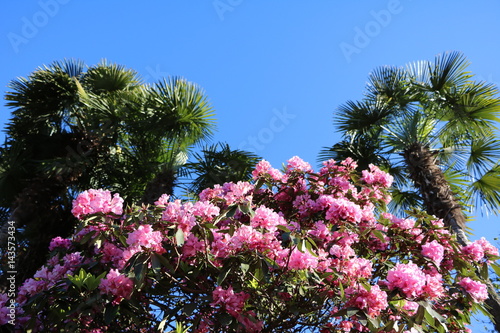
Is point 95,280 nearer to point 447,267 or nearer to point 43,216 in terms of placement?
point 447,267

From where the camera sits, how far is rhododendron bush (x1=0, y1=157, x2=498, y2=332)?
3.22m

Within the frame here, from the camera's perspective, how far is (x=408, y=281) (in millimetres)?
3113

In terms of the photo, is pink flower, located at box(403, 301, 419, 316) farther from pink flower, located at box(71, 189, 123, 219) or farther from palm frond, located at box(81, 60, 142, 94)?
palm frond, located at box(81, 60, 142, 94)

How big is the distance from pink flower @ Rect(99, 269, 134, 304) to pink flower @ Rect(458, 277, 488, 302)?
2.79m

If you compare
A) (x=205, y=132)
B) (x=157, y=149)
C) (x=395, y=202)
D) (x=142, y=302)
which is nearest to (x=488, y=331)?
(x=395, y=202)

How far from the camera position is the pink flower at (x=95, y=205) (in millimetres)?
3669

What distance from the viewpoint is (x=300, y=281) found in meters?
3.61

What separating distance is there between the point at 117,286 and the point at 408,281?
2029mm

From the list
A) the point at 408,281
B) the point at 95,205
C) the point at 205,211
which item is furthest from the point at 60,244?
the point at 408,281

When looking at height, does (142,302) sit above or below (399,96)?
below

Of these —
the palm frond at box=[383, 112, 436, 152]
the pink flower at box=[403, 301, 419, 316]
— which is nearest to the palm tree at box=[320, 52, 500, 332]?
the palm frond at box=[383, 112, 436, 152]

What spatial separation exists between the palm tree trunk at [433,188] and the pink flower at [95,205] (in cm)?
435

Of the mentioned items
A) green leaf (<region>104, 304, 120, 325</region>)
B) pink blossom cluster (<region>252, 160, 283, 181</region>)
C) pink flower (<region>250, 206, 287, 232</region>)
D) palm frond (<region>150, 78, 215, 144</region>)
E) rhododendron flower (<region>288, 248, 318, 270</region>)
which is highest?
palm frond (<region>150, 78, 215, 144</region>)

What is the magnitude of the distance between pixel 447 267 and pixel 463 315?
1.53ft
